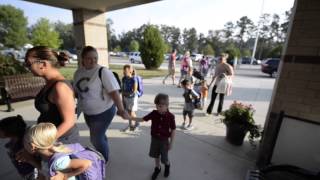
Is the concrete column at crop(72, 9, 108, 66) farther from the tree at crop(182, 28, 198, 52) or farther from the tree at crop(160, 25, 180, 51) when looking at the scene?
the tree at crop(160, 25, 180, 51)

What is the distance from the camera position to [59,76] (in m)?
1.78

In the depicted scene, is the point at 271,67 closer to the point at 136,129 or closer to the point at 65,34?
the point at 136,129

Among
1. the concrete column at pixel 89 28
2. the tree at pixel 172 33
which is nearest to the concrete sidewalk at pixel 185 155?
the concrete column at pixel 89 28

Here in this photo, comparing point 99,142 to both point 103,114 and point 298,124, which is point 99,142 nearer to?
point 103,114

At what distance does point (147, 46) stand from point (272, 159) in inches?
626

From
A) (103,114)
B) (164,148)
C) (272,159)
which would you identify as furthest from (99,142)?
(272,159)

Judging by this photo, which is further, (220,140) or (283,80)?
(220,140)

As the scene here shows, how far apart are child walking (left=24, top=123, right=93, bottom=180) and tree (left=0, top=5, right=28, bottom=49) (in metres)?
45.5

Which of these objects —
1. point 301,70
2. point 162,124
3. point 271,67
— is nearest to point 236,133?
point 301,70

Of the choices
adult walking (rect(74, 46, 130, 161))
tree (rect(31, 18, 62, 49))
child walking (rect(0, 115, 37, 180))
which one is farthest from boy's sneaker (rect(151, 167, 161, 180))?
tree (rect(31, 18, 62, 49))

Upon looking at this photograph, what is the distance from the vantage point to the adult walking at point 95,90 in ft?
7.59

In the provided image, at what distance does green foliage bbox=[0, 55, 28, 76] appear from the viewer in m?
6.20

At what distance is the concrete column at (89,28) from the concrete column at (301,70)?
4641 millimetres

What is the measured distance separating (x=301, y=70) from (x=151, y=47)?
1578 cm
